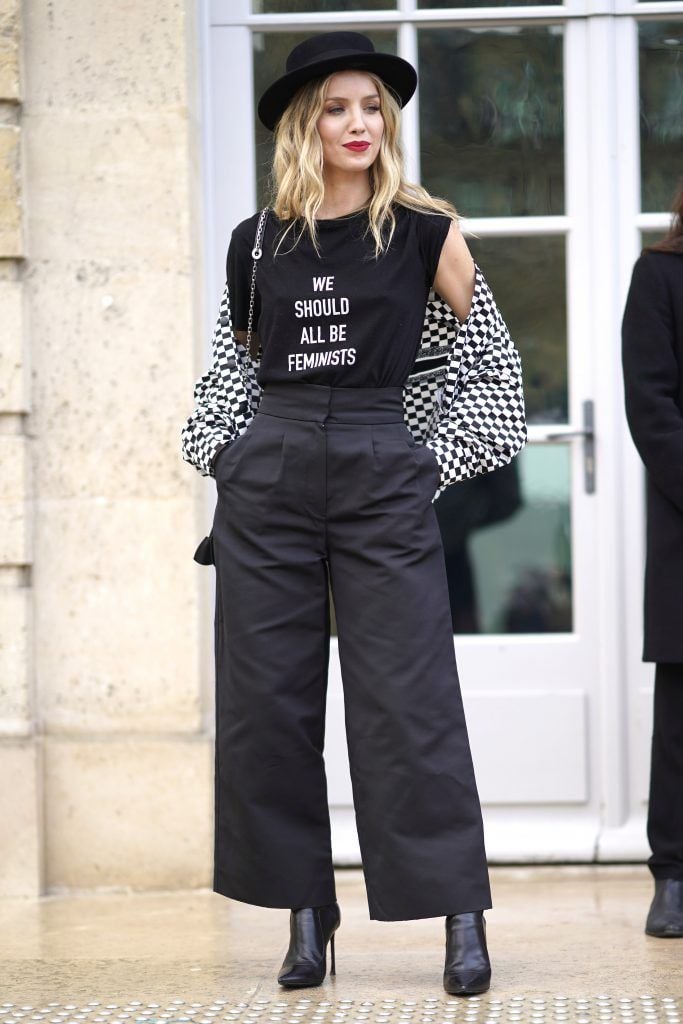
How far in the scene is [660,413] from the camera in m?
3.62

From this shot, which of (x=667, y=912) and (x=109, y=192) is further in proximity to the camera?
(x=109, y=192)

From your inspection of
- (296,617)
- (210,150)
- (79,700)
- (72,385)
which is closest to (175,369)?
(72,385)

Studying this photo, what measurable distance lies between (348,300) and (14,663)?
1740 millimetres

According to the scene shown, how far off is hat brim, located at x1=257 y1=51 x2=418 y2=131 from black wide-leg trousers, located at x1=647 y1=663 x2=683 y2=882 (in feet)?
5.03

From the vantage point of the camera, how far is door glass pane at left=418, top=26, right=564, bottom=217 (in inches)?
181

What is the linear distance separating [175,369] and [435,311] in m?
1.21

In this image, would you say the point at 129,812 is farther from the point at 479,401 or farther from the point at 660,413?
the point at 660,413

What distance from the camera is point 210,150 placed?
14.9 ft

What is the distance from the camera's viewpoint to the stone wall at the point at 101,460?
14.2 feet

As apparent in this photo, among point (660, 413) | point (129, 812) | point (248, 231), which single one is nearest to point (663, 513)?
point (660, 413)

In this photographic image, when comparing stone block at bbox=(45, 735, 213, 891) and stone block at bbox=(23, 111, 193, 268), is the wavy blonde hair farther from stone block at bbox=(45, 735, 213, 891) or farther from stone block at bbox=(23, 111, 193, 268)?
stone block at bbox=(45, 735, 213, 891)

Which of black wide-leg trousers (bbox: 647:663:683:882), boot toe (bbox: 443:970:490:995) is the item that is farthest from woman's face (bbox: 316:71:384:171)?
boot toe (bbox: 443:970:490:995)

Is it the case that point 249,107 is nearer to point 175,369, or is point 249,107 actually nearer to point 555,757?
point 175,369

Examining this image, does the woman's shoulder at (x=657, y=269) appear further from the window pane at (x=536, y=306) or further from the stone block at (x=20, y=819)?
the stone block at (x=20, y=819)
